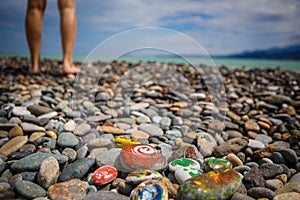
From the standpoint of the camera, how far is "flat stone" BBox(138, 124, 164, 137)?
2.04m

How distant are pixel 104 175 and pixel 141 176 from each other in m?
0.22

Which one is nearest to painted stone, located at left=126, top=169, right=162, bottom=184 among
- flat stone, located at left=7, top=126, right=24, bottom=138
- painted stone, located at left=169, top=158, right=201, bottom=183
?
painted stone, located at left=169, top=158, right=201, bottom=183

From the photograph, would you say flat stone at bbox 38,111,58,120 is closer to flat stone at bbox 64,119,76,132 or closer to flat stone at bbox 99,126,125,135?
flat stone at bbox 64,119,76,132

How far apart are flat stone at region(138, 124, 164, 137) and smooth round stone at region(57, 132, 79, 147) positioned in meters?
0.57

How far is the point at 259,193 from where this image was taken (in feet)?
4.12

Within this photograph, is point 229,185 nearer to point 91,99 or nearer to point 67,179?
point 67,179

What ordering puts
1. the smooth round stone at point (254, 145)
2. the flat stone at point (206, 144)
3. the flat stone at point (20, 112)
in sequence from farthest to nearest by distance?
the flat stone at point (20, 112) → the smooth round stone at point (254, 145) → the flat stone at point (206, 144)

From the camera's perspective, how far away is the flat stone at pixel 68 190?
1.18 m

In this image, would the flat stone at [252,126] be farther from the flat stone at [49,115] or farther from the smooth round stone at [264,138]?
the flat stone at [49,115]

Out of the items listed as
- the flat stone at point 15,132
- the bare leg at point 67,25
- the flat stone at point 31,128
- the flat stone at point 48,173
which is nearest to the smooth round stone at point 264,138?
the flat stone at point 48,173

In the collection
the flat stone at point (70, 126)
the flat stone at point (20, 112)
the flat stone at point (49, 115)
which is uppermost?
the flat stone at point (20, 112)

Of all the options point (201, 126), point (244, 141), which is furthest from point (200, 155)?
point (201, 126)

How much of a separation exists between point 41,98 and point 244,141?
7.25 feet

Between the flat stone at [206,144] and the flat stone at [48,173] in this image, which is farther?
the flat stone at [206,144]
